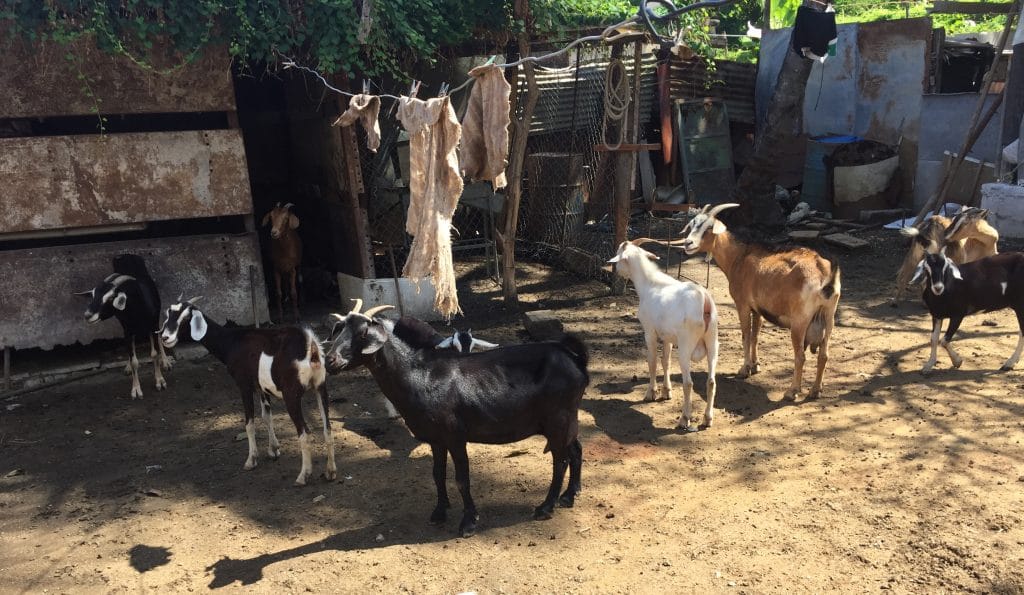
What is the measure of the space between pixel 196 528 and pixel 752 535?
3637 millimetres

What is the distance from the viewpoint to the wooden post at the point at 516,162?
29.4 feet

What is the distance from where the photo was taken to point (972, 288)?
24.0 feet

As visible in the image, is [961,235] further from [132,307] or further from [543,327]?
[132,307]

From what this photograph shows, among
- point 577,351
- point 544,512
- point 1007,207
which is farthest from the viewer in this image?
point 1007,207

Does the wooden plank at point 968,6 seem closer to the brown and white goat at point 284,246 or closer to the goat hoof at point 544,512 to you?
the brown and white goat at point 284,246

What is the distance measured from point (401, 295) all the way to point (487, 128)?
13.3ft

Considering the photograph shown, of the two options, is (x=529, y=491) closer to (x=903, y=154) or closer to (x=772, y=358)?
(x=772, y=358)

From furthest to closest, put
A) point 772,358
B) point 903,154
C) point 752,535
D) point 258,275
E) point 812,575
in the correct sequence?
point 903,154 → point 258,275 → point 772,358 → point 752,535 → point 812,575

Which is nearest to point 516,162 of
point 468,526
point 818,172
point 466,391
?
point 466,391

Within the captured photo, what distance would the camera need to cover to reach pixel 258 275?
9.02 metres

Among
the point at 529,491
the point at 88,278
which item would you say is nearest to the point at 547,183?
the point at 88,278

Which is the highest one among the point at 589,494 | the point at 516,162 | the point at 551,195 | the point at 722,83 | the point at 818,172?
the point at 722,83

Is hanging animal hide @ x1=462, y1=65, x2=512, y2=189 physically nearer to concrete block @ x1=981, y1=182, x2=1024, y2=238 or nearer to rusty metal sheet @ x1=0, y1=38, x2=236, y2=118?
rusty metal sheet @ x1=0, y1=38, x2=236, y2=118

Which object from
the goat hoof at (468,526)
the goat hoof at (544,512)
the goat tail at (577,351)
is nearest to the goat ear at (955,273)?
the goat tail at (577,351)
